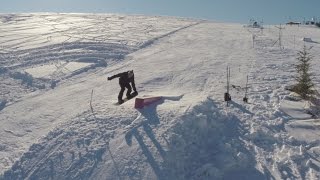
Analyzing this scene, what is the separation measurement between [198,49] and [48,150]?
487 inches

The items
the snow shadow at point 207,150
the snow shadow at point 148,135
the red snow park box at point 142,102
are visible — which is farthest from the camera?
the red snow park box at point 142,102

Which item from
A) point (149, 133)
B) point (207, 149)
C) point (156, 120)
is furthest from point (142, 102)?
point (207, 149)

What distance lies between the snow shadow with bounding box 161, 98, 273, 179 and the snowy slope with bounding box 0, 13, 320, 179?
0.02 metres

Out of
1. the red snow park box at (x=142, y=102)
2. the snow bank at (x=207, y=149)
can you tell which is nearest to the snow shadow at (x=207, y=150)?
the snow bank at (x=207, y=149)

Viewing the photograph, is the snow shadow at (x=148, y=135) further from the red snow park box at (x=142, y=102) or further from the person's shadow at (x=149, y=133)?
the red snow park box at (x=142, y=102)

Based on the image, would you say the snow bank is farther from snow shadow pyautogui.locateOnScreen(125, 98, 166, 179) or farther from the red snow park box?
the red snow park box

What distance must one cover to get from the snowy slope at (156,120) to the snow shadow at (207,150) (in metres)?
0.02

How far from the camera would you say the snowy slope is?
920 centimetres

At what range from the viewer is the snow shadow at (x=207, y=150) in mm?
9000

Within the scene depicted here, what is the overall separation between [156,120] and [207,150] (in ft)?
5.37

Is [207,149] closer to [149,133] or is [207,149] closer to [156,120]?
[149,133]

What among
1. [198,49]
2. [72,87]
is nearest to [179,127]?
[72,87]

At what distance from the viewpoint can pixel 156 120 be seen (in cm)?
1073

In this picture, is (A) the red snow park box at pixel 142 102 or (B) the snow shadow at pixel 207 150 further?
(A) the red snow park box at pixel 142 102
